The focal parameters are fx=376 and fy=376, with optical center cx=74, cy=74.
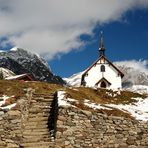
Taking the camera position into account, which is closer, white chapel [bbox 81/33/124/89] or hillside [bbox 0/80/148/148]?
hillside [bbox 0/80/148/148]

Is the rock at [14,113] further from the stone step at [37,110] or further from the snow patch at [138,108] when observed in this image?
the snow patch at [138,108]

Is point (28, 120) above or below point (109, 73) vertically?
below

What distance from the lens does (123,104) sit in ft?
139

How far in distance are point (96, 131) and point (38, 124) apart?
5.23 metres

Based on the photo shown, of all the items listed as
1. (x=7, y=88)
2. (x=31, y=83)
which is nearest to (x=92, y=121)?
(x=7, y=88)

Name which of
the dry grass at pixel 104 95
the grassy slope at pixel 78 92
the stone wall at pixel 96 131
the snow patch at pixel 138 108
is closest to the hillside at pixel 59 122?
the stone wall at pixel 96 131

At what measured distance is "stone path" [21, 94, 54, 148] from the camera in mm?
30469

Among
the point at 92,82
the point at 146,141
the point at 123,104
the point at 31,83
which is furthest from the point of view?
the point at 92,82

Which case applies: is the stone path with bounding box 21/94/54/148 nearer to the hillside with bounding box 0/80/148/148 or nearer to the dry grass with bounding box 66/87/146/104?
the hillside with bounding box 0/80/148/148

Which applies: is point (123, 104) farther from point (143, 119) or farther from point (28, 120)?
point (28, 120)

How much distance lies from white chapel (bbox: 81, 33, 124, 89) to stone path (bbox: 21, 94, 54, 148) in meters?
71.3

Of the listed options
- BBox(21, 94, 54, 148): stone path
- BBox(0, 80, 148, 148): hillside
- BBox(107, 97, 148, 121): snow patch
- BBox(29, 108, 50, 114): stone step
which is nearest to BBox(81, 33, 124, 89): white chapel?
BBox(107, 97, 148, 121): snow patch

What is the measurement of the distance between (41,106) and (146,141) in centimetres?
1077

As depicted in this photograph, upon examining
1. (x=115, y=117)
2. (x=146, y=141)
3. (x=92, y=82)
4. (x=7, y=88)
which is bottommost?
(x=146, y=141)
